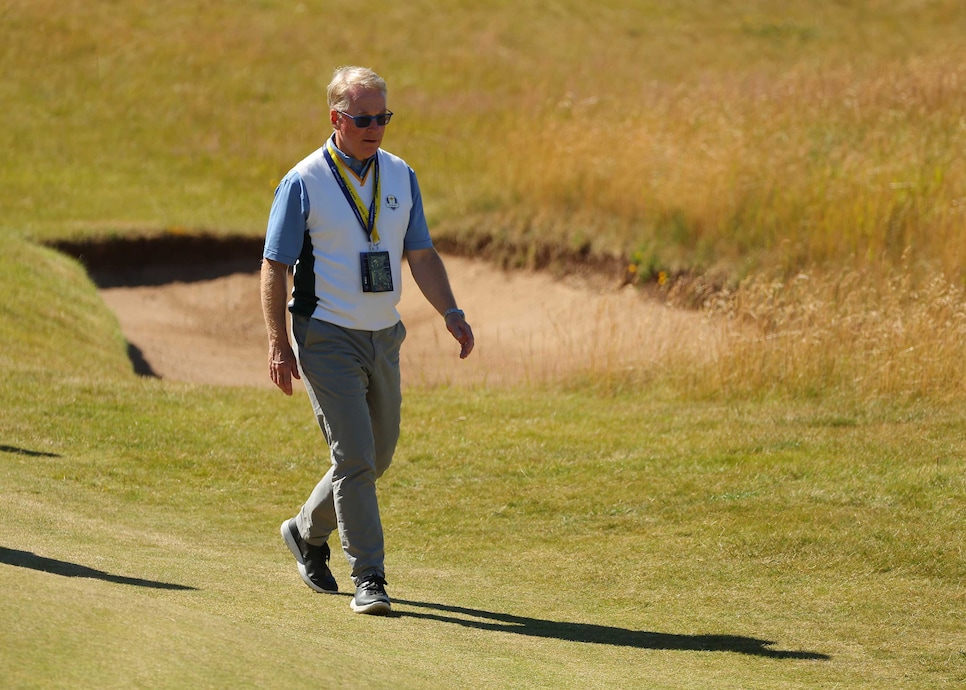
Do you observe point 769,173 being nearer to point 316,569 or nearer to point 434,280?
point 434,280

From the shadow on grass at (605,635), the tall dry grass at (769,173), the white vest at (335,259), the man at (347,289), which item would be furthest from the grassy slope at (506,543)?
the tall dry grass at (769,173)

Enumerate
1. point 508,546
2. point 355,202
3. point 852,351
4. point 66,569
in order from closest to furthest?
point 355,202 < point 66,569 < point 508,546 < point 852,351

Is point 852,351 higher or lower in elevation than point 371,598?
lower

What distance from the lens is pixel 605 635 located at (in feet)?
19.7

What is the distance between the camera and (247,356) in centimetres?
1802

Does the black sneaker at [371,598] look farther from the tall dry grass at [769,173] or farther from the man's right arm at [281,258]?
the tall dry grass at [769,173]

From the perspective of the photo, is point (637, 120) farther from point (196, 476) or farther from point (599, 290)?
point (196, 476)

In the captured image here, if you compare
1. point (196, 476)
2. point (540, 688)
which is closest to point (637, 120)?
point (196, 476)

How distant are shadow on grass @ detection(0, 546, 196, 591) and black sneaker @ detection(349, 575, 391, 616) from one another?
76 centimetres

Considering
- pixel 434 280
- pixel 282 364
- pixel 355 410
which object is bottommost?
pixel 355 410

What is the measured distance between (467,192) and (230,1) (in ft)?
60.3

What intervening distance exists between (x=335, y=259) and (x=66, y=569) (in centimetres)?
187

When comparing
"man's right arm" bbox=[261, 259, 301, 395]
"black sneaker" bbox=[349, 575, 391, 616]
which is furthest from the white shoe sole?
"man's right arm" bbox=[261, 259, 301, 395]

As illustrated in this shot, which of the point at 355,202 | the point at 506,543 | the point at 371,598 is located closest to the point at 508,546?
the point at 506,543
